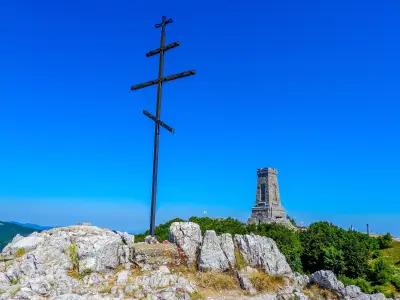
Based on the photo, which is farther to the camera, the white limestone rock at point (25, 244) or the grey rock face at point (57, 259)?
the white limestone rock at point (25, 244)

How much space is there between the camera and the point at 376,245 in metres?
57.1

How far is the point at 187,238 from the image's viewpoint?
2075cm

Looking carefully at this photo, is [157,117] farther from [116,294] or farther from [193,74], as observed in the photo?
[116,294]

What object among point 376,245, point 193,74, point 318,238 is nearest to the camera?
point 193,74

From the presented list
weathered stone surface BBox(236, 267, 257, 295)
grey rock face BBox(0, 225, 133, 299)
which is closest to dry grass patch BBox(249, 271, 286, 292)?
weathered stone surface BBox(236, 267, 257, 295)

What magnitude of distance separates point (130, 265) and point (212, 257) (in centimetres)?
396

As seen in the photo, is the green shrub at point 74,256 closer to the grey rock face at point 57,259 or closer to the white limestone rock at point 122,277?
the grey rock face at point 57,259

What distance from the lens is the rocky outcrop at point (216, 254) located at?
19531 millimetres

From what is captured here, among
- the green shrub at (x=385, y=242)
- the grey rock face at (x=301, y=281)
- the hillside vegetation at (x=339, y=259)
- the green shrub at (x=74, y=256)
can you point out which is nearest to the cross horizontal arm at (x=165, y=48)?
the green shrub at (x=74, y=256)

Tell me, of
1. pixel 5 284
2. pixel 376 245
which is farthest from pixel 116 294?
pixel 376 245

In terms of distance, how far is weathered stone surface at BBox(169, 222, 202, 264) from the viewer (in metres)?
20.2

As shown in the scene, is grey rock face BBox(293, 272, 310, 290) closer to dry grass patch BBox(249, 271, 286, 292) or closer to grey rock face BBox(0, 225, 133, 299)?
dry grass patch BBox(249, 271, 286, 292)

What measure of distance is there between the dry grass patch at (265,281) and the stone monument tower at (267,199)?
253 ft

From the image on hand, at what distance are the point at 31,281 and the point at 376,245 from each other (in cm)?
5158
